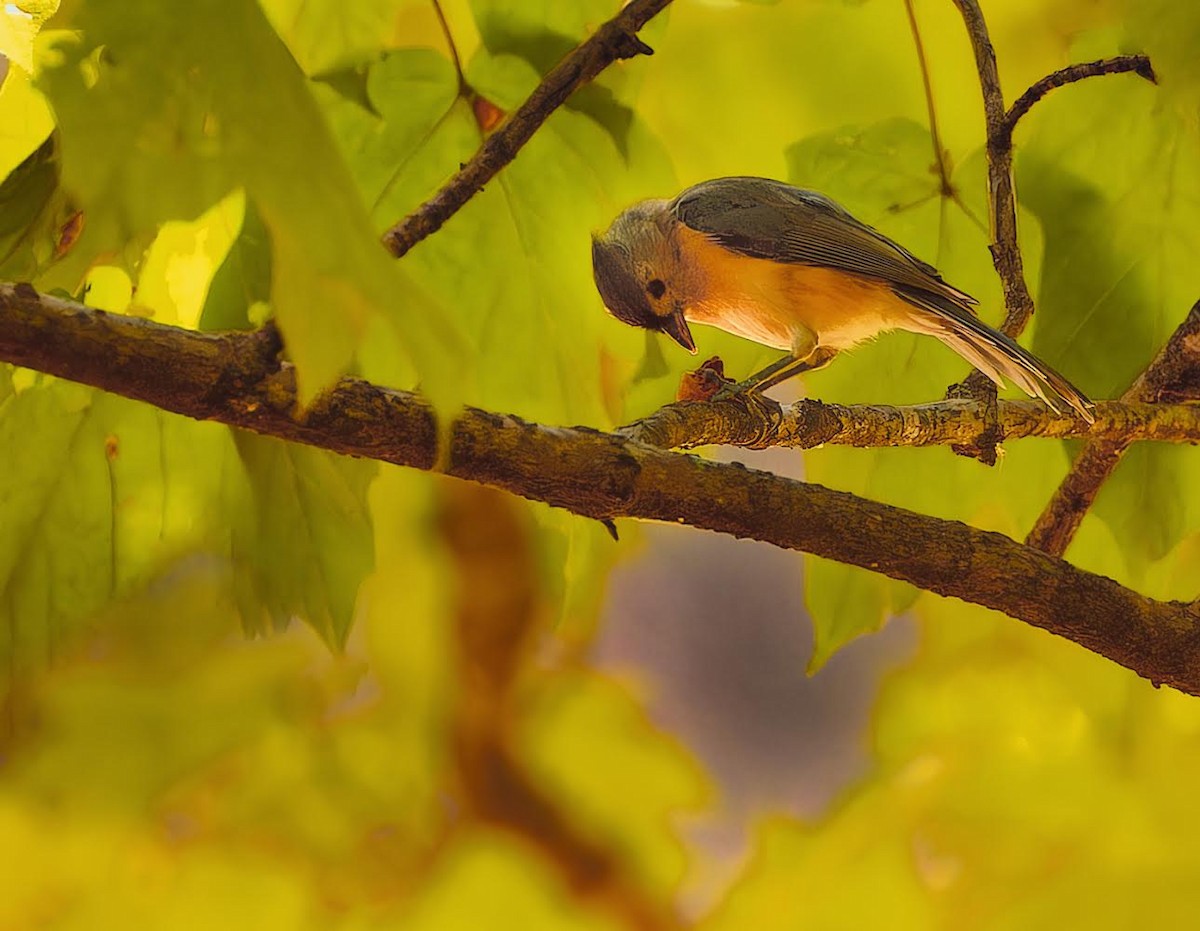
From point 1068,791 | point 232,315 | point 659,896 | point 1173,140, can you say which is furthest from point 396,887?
point 1173,140

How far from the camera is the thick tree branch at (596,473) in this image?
249 mm

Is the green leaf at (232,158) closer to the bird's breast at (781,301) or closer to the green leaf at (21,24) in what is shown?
the green leaf at (21,24)

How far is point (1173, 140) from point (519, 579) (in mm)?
616

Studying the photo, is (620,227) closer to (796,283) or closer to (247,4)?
(796,283)

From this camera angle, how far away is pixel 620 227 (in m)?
0.51

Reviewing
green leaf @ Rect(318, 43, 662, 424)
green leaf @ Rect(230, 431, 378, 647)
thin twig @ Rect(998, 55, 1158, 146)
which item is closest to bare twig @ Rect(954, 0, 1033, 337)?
thin twig @ Rect(998, 55, 1158, 146)

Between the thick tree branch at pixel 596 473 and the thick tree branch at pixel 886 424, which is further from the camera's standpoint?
the thick tree branch at pixel 886 424

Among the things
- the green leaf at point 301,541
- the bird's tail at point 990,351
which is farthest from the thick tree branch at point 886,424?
the green leaf at point 301,541

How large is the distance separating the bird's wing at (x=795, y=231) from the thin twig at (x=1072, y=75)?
0.07m

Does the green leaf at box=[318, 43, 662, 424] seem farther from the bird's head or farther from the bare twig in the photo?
the bare twig

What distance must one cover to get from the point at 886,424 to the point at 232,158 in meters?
0.26

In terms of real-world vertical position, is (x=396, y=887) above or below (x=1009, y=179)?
below

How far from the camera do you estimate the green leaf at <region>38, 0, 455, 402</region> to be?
0.66 ft

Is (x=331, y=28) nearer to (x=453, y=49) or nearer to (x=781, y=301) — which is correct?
(x=453, y=49)
